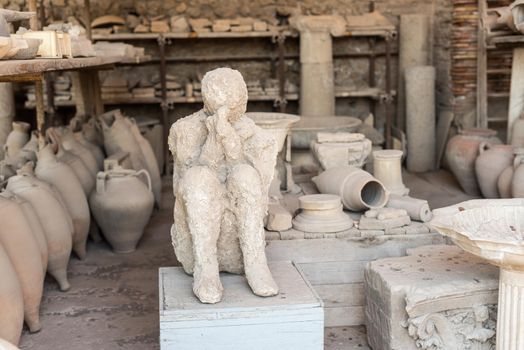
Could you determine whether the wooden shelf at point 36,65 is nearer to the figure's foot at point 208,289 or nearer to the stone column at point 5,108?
the figure's foot at point 208,289

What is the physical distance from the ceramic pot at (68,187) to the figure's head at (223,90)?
92.1 inches

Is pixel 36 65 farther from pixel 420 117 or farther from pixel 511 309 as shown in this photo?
pixel 420 117

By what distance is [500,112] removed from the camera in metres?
8.61

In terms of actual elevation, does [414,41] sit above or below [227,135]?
above

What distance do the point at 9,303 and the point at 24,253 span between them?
1.48ft

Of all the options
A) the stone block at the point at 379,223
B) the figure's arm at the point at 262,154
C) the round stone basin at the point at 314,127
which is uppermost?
the figure's arm at the point at 262,154

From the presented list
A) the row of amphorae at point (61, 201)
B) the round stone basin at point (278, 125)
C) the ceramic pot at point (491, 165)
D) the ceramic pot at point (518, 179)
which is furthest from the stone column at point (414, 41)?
the round stone basin at point (278, 125)

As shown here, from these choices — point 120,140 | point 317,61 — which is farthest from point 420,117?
point 120,140

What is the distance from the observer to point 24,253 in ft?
14.0

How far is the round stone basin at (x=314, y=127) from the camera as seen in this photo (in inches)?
282

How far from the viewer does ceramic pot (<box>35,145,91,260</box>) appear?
5523 millimetres

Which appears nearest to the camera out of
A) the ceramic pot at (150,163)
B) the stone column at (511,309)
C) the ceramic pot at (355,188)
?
the stone column at (511,309)

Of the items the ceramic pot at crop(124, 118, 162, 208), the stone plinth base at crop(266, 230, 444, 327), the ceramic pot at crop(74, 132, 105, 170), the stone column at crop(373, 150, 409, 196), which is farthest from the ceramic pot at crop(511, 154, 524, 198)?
the ceramic pot at crop(74, 132, 105, 170)

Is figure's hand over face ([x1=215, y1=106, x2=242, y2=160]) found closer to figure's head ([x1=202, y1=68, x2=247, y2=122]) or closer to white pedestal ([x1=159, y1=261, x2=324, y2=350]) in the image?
figure's head ([x1=202, y1=68, x2=247, y2=122])
